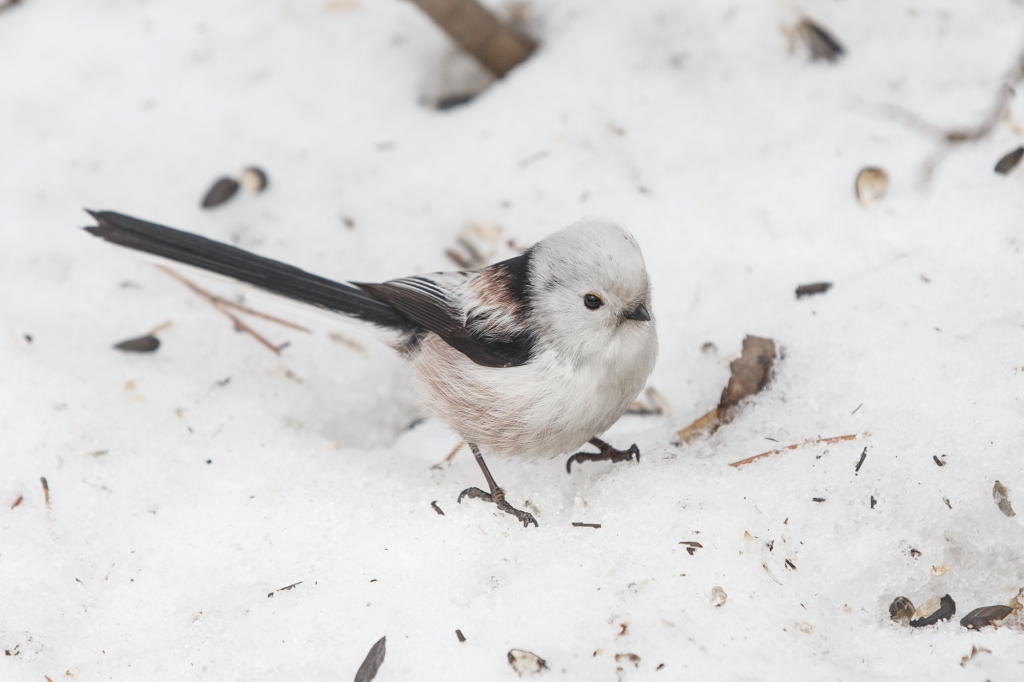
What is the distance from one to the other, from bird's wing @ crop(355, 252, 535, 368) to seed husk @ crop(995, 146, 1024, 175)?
1865mm

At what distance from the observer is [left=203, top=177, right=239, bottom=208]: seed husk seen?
349 cm

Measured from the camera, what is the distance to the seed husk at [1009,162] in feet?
9.80

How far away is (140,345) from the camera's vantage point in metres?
3.02

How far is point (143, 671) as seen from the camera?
2.12m

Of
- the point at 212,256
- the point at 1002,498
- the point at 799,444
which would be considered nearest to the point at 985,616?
the point at 1002,498

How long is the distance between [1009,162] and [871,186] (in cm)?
48

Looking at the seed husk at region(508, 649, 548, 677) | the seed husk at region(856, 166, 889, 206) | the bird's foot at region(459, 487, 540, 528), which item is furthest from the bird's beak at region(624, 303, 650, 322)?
the seed husk at region(856, 166, 889, 206)

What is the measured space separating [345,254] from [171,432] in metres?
1.05

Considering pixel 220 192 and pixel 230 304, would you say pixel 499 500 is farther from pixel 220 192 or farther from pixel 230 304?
pixel 220 192

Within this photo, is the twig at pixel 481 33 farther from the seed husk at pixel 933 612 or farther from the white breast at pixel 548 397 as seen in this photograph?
the seed husk at pixel 933 612

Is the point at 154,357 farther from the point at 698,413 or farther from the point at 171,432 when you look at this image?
the point at 698,413

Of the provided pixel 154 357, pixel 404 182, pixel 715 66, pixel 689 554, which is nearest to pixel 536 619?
pixel 689 554

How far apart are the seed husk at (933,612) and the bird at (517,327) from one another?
918mm

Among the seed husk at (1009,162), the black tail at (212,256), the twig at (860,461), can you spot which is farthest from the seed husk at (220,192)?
the seed husk at (1009,162)
